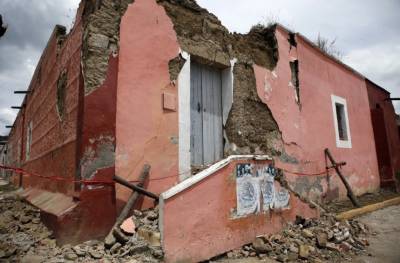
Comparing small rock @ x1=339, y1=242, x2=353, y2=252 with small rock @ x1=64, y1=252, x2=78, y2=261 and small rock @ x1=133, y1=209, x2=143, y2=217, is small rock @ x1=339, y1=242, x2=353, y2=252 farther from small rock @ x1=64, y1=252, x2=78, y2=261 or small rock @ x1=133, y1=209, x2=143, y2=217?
small rock @ x1=64, y1=252, x2=78, y2=261

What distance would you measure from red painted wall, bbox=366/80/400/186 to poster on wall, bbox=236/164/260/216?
8.31 m

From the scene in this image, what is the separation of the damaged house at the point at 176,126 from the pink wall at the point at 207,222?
0.05ft

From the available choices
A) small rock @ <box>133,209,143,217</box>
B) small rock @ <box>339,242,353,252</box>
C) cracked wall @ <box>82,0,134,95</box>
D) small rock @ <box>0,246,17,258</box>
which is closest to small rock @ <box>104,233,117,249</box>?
small rock @ <box>133,209,143,217</box>

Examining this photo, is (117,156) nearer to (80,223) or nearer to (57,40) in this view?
(80,223)

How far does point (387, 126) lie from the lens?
11.4 metres

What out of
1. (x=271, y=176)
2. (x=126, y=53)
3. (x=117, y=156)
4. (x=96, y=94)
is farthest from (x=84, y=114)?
(x=271, y=176)

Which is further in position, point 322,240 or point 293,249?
point 322,240

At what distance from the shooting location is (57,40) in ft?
20.6

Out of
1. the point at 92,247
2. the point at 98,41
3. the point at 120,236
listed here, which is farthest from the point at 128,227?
the point at 98,41

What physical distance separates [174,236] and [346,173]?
6.90 m

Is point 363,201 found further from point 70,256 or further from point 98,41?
point 98,41

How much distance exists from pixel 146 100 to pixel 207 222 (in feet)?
6.51

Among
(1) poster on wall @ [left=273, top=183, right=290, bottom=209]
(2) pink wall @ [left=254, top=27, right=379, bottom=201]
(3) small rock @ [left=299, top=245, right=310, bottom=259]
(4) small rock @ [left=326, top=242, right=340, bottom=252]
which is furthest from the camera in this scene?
(2) pink wall @ [left=254, top=27, right=379, bottom=201]

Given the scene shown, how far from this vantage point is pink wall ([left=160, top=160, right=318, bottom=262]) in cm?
355
